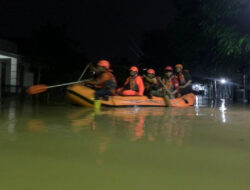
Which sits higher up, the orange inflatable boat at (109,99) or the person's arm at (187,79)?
the person's arm at (187,79)

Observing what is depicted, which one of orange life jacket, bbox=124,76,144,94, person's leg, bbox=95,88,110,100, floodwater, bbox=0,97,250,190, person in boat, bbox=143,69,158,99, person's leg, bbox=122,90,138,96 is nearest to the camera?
floodwater, bbox=0,97,250,190

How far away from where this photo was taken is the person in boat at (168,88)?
10375 mm

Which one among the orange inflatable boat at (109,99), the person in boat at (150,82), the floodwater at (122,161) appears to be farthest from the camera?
the person in boat at (150,82)

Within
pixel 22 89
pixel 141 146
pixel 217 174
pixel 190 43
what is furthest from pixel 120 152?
pixel 22 89

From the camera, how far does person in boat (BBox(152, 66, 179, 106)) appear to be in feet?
34.0

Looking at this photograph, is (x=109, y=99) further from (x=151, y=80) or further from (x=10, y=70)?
(x=10, y=70)

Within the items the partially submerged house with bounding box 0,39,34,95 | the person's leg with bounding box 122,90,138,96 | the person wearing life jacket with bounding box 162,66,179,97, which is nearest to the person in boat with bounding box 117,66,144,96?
the person's leg with bounding box 122,90,138,96

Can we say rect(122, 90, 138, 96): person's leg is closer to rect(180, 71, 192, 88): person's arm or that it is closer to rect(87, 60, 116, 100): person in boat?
rect(87, 60, 116, 100): person in boat

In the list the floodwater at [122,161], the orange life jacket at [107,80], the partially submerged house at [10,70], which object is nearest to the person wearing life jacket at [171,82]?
the orange life jacket at [107,80]

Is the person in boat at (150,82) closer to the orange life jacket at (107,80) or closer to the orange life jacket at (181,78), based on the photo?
the orange life jacket at (181,78)

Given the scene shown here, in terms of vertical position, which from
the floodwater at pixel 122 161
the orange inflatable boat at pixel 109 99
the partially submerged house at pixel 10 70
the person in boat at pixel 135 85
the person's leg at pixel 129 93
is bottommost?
the floodwater at pixel 122 161

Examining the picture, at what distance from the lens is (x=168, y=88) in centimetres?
1088

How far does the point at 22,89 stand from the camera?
17.9m

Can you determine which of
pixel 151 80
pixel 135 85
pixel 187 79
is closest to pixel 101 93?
pixel 135 85
